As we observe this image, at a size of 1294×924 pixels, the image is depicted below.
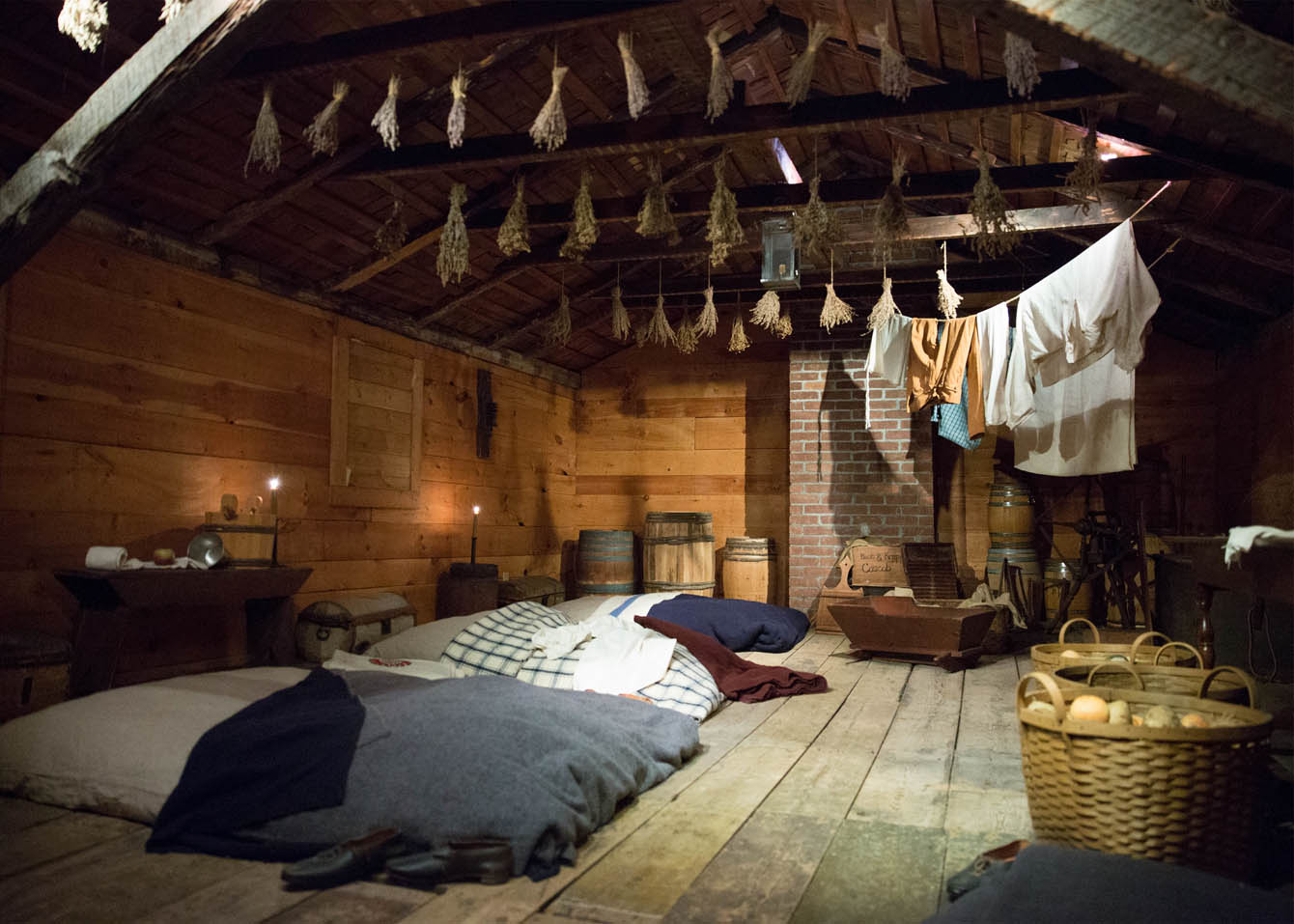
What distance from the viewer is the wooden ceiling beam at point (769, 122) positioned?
10.6 feet

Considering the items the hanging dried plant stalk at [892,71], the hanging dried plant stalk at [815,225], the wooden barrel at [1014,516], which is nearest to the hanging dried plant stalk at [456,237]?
the hanging dried plant stalk at [815,225]

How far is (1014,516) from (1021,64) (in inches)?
163

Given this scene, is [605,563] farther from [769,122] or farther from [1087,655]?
[1087,655]

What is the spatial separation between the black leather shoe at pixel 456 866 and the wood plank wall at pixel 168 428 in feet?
8.44

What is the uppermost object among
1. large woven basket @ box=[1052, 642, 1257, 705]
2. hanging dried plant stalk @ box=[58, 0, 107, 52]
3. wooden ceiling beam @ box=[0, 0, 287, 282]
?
hanging dried plant stalk @ box=[58, 0, 107, 52]

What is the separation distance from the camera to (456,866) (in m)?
1.93

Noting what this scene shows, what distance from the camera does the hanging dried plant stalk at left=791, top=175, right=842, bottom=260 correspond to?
3.99 meters

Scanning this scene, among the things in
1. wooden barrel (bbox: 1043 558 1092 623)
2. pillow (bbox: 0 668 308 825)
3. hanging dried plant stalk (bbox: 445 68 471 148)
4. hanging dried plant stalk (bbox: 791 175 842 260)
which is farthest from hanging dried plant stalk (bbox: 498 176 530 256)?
wooden barrel (bbox: 1043 558 1092 623)

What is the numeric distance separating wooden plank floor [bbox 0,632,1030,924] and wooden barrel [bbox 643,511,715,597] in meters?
3.42

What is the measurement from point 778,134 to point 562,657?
2441mm

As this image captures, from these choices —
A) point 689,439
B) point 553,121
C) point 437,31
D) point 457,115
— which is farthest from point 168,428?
point 689,439

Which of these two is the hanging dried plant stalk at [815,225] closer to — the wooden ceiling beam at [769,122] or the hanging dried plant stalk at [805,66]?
the wooden ceiling beam at [769,122]

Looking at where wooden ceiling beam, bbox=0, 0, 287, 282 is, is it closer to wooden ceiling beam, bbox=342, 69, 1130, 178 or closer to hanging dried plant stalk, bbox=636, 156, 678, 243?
wooden ceiling beam, bbox=342, 69, 1130, 178

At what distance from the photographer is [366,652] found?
466cm
